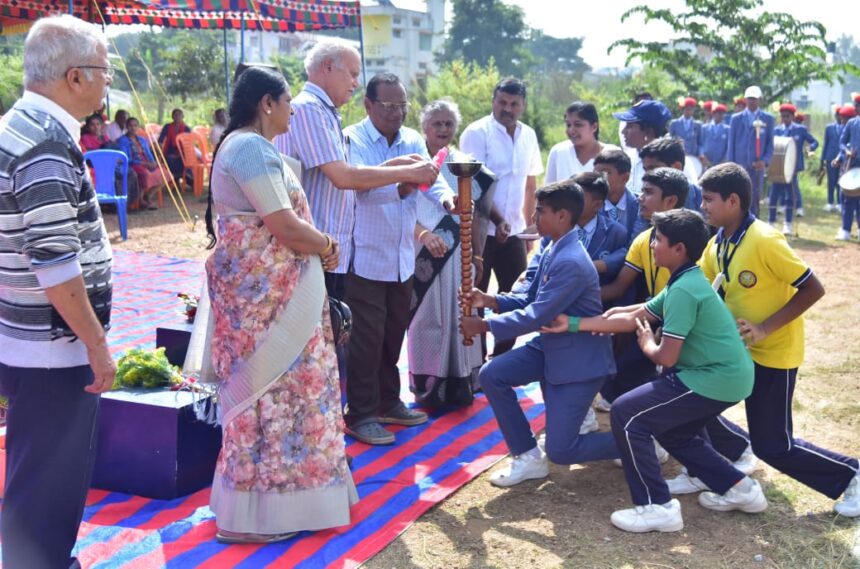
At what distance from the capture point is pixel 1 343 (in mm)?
2609

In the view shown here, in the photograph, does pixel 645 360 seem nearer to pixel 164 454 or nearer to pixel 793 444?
pixel 793 444

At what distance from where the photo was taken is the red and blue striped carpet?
10.6 feet

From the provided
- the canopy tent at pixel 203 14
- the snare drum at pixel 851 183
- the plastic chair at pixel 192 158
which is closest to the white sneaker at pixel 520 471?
the canopy tent at pixel 203 14

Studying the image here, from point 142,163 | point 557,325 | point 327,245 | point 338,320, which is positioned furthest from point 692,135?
point 327,245

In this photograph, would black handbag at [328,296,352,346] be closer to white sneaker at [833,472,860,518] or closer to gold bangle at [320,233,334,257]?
gold bangle at [320,233,334,257]

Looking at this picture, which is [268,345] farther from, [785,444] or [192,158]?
[192,158]

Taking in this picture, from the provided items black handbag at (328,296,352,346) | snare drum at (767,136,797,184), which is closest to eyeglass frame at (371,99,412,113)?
black handbag at (328,296,352,346)

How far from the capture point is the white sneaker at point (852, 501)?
3.62 metres

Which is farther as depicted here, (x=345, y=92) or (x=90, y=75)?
(x=345, y=92)

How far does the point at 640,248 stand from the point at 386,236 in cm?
127

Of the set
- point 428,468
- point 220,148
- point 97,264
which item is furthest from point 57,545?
point 428,468

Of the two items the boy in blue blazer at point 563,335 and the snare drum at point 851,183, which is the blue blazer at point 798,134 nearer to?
the snare drum at point 851,183

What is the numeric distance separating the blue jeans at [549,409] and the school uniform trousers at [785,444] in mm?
633

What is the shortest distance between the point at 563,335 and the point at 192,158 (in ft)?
41.7
